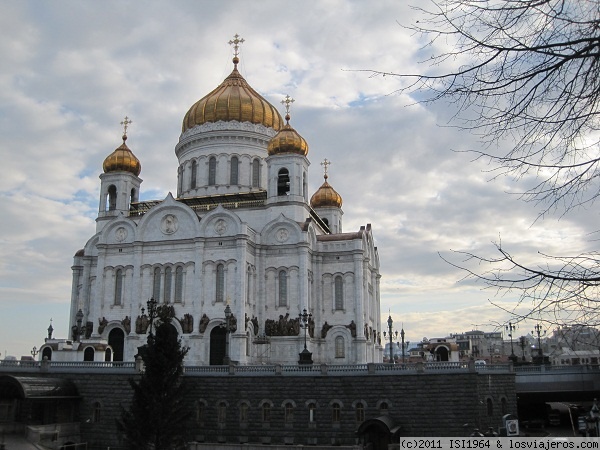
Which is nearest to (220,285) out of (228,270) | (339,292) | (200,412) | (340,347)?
(228,270)

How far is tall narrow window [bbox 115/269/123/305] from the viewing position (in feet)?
145

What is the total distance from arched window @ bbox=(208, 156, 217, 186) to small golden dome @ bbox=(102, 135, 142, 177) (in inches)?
245

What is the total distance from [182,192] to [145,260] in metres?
9.10

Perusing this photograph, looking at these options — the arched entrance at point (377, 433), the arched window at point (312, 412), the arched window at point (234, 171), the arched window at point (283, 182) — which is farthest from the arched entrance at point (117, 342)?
the arched entrance at point (377, 433)

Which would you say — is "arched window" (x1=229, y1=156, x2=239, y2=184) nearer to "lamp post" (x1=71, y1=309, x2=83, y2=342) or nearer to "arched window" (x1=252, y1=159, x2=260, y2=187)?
"arched window" (x1=252, y1=159, x2=260, y2=187)

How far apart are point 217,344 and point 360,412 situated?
Answer: 1388 cm

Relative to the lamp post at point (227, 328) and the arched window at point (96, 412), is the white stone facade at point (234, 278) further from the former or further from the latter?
the arched window at point (96, 412)

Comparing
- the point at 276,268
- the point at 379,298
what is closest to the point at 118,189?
the point at 276,268

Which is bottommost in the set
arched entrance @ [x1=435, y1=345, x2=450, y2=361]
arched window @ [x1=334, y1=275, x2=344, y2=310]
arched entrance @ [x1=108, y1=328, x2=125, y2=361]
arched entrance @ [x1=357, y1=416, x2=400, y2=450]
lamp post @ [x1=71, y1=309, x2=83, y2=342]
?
arched entrance @ [x1=357, y1=416, x2=400, y2=450]

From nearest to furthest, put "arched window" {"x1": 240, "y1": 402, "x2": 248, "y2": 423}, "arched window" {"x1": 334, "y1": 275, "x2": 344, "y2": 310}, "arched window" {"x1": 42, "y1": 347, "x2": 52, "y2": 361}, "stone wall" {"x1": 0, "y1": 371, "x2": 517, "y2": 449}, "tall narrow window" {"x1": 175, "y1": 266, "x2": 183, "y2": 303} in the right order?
"stone wall" {"x1": 0, "y1": 371, "x2": 517, "y2": 449} < "arched window" {"x1": 240, "y1": 402, "x2": 248, "y2": 423} < "arched window" {"x1": 42, "y1": 347, "x2": 52, "y2": 361} < "tall narrow window" {"x1": 175, "y1": 266, "x2": 183, "y2": 303} < "arched window" {"x1": 334, "y1": 275, "x2": 344, "y2": 310}

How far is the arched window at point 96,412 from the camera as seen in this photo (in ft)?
109

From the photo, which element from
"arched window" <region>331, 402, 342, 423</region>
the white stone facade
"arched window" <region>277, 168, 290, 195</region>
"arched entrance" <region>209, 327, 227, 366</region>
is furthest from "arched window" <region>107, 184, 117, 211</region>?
"arched window" <region>331, 402, 342, 423</region>

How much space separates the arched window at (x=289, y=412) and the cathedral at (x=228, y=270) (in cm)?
764

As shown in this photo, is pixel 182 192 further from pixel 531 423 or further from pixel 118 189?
pixel 531 423
